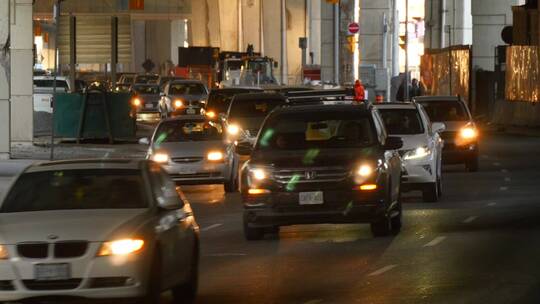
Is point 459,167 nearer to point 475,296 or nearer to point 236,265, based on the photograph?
point 236,265

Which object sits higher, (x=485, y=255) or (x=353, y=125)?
(x=353, y=125)

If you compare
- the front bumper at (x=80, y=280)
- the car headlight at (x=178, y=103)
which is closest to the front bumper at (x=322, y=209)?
the front bumper at (x=80, y=280)

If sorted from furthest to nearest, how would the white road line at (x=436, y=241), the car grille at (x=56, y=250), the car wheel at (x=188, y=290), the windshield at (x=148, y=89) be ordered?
the windshield at (x=148, y=89), the white road line at (x=436, y=241), the car wheel at (x=188, y=290), the car grille at (x=56, y=250)

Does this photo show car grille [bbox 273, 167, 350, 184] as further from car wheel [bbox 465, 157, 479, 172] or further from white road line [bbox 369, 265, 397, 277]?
car wheel [bbox 465, 157, 479, 172]

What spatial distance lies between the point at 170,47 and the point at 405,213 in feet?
420

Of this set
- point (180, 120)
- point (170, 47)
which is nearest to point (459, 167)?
point (180, 120)

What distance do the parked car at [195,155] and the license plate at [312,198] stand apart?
35.3ft

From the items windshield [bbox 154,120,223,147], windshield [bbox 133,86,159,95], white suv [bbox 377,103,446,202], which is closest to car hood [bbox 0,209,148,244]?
white suv [bbox 377,103,446,202]

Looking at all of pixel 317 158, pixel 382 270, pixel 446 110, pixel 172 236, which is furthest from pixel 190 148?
pixel 172 236

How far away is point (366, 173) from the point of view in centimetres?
2036

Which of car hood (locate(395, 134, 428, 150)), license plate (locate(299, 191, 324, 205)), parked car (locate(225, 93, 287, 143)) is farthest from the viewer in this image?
parked car (locate(225, 93, 287, 143))

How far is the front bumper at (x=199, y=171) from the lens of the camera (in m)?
31.0

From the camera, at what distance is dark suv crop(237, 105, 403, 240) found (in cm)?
2034

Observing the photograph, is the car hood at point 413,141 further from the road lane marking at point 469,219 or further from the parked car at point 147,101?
the parked car at point 147,101
